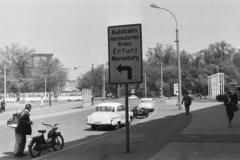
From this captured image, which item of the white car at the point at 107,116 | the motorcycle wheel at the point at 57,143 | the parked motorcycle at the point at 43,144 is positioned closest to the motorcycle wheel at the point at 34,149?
the parked motorcycle at the point at 43,144

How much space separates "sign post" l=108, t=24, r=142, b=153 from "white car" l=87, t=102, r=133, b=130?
8838mm

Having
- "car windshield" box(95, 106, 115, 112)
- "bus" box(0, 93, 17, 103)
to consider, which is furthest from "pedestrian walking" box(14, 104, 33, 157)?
"bus" box(0, 93, 17, 103)

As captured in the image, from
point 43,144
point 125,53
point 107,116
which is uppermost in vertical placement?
point 125,53

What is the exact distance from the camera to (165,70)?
94.2 meters

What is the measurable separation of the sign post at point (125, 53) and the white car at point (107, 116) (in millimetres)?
8838

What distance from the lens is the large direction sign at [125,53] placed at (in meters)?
8.27

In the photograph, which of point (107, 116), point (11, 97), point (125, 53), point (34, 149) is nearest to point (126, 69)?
point (125, 53)

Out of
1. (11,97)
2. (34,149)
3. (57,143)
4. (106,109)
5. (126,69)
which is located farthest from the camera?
(11,97)

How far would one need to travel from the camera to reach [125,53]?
8.37 m

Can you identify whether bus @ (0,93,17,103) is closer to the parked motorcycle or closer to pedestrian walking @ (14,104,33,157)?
the parked motorcycle

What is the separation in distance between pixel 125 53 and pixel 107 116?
930 cm

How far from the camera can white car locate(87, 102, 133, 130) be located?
56.2 feet

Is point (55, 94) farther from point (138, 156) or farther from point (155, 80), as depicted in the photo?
point (138, 156)

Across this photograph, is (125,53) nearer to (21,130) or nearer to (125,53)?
(125,53)
